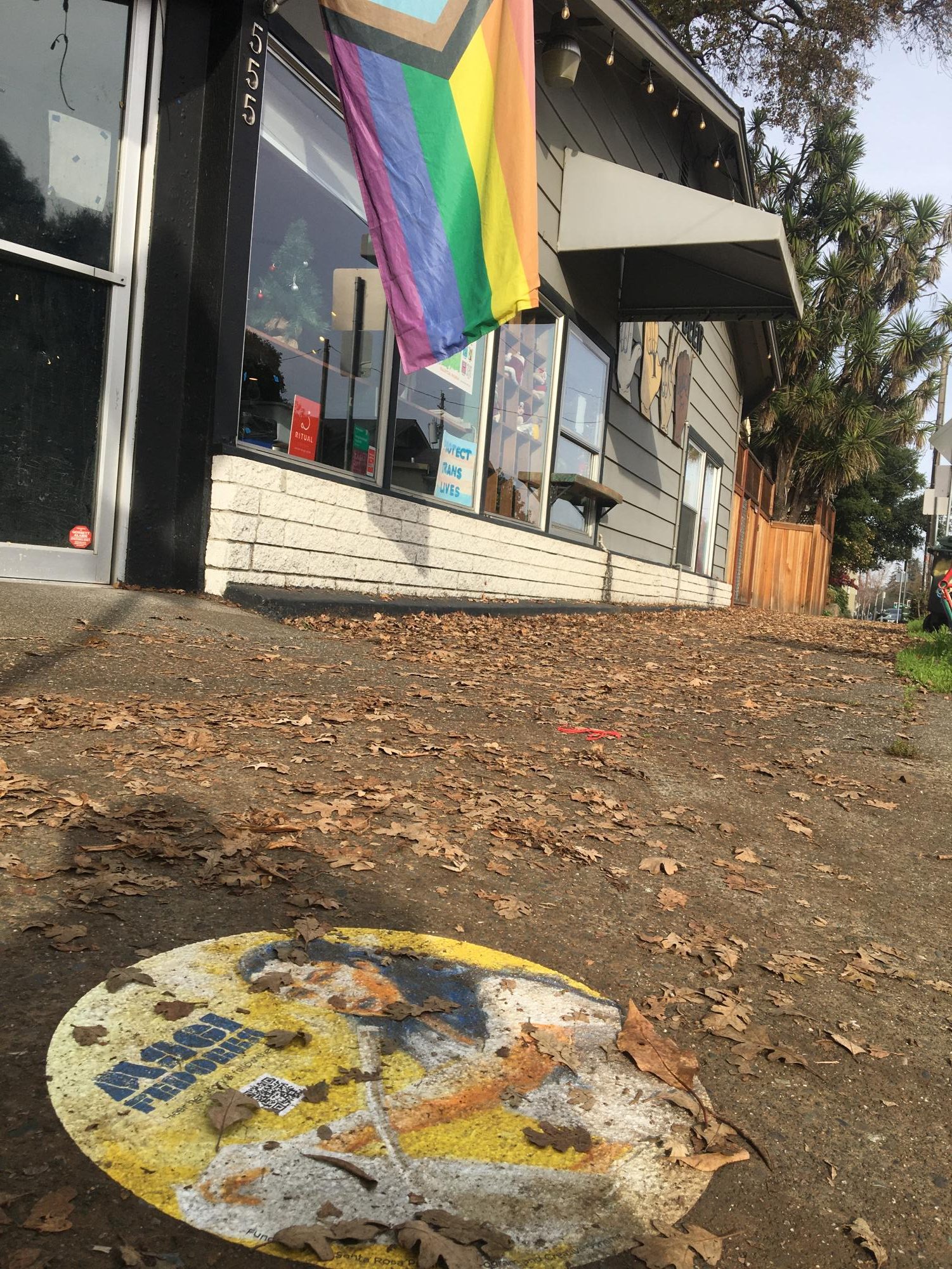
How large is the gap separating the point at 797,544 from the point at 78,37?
25.1 meters

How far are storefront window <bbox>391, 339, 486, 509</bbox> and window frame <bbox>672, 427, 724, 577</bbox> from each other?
754 cm

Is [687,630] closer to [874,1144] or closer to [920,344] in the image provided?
[874,1144]

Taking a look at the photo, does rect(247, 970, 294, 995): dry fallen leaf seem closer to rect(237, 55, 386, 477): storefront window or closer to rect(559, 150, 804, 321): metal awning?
rect(237, 55, 386, 477): storefront window

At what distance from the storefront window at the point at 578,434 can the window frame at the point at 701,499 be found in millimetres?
4356

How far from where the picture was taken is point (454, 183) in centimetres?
616

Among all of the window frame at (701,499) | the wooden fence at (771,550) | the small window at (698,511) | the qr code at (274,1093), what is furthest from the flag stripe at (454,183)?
the wooden fence at (771,550)

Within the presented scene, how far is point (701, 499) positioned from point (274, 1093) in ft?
55.7

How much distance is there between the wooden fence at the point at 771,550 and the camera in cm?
2236

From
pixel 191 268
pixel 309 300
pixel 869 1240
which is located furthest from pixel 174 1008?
pixel 309 300

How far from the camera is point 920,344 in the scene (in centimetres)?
3262

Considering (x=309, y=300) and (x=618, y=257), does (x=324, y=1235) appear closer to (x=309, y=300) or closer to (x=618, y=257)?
(x=309, y=300)

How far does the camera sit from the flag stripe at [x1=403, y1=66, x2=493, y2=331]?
591cm

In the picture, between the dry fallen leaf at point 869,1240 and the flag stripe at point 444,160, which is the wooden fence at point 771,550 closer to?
the flag stripe at point 444,160

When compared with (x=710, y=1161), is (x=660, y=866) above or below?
above
